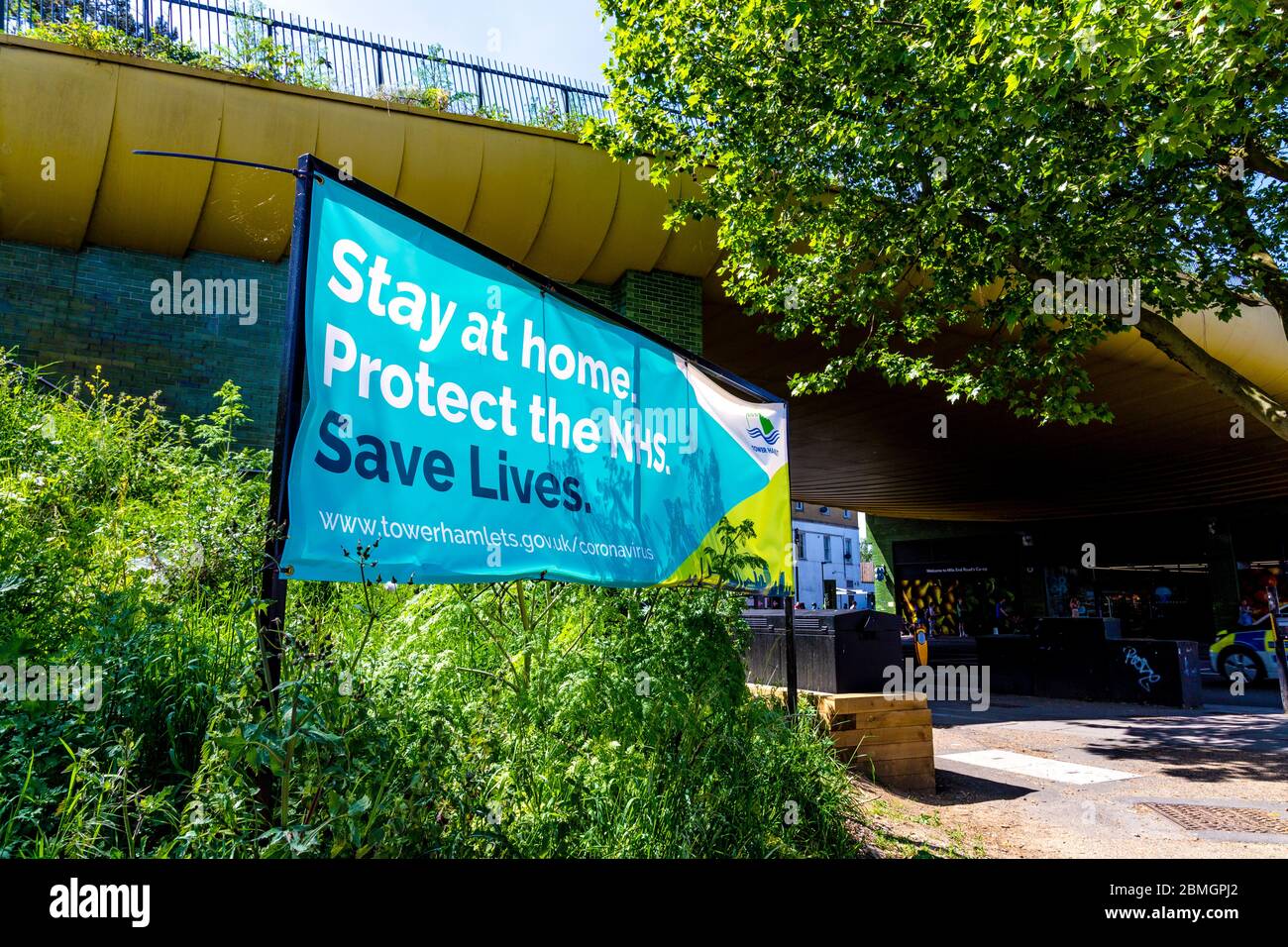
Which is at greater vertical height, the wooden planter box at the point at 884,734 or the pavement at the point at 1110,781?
the wooden planter box at the point at 884,734

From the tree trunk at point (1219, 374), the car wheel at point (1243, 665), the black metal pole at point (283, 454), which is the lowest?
the car wheel at point (1243, 665)

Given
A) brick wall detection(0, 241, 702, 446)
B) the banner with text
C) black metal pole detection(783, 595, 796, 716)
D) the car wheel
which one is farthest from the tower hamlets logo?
the car wheel

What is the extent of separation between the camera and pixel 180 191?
899 centimetres

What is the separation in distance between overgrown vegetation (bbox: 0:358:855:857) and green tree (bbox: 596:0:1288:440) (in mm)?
5450

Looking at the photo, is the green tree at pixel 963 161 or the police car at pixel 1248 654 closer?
the green tree at pixel 963 161

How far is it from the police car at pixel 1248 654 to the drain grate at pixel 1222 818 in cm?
1314

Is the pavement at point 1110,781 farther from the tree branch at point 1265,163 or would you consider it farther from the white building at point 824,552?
the white building at point 824,552

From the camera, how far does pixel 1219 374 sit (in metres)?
8.72

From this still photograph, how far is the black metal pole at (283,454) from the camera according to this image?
2.46 meters

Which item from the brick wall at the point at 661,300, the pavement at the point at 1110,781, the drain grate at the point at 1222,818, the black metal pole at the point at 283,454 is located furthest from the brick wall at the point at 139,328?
the drain grate at the point at 1222,818

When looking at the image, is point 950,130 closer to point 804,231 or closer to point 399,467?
point 804,231

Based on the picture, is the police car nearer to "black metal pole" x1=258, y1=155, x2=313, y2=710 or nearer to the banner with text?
the banner with text

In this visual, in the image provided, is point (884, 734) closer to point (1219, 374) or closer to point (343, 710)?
point (343, 710)
